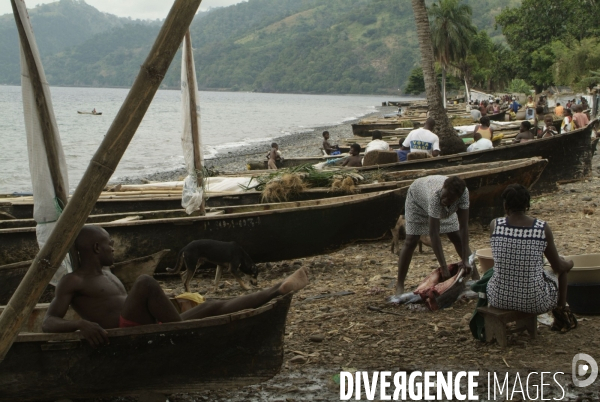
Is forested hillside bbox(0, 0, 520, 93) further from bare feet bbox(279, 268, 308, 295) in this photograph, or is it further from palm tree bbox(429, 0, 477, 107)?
bare feet bbox(279, 268, 308, 295)

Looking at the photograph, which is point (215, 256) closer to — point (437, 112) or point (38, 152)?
point (38, 152)

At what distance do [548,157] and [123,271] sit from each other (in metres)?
9.76

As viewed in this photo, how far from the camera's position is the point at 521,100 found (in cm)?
Answer: 5344

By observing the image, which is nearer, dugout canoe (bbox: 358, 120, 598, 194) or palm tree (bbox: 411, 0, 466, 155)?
dugout canoe (bbox: 358, 120, 598, 194)

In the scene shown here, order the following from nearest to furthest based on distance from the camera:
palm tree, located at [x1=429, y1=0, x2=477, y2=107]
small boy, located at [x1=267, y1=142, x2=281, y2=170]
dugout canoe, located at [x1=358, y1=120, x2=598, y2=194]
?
dugout canoe, located at [x1=358, y1=120, x2=598, y2=194], small boy, located at [x1=267, y1=142, x2=281, y2=170], palm tree, located at [x1=429, y1=0, x2=477, y2=107]

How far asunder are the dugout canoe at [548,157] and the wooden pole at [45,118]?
837 cm

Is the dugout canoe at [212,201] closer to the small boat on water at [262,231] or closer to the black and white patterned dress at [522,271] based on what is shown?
the small boat on water at [262,231]

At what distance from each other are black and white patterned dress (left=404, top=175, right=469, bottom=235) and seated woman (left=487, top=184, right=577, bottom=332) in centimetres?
112

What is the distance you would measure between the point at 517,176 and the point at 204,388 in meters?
7.30

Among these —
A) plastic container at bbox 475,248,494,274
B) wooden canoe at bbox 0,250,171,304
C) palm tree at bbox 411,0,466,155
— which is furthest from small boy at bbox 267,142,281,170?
plastic container at bbox 475,248,494,274

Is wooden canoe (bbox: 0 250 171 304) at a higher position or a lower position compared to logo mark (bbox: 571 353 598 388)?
higher

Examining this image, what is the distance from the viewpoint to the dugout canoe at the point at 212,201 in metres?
10.0

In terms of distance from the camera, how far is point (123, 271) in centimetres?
675

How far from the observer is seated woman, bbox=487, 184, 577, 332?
16.7ft
